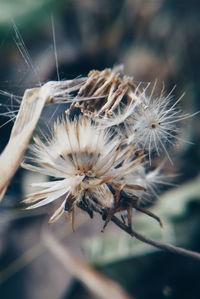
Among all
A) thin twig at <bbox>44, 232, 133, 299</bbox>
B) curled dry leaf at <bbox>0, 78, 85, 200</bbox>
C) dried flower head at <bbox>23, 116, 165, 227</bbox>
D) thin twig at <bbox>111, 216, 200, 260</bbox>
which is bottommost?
thin twig at <bbox>44, 232, 133, 299</bbox>

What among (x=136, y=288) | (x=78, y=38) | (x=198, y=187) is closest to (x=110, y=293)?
(x=136, y=288)

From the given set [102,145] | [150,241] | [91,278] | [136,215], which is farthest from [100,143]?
[91,278]

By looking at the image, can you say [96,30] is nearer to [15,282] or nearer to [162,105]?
[15,282]

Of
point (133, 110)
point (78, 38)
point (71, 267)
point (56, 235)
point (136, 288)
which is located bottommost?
point (136, 288)

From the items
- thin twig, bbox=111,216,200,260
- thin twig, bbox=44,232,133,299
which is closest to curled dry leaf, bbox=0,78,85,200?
thin twig, bbox=111,216,200,260

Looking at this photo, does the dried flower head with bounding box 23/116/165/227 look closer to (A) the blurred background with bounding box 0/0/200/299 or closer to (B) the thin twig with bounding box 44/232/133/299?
(A) the blurred background with bounding box 0/0/200/299

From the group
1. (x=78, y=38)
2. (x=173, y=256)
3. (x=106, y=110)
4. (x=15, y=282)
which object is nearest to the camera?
(x=106, y=110)
